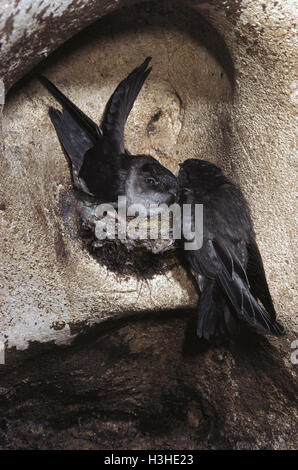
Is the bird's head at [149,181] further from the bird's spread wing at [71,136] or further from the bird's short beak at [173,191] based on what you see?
the bird's spread wing at [71,136]

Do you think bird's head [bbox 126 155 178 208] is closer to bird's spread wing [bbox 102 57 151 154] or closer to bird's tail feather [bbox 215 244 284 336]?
bird's spread wing [bbox 102 57 151 154]

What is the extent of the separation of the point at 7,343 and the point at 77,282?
0.24 m

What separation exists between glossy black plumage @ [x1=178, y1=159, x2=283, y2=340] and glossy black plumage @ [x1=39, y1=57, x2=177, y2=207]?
102mm

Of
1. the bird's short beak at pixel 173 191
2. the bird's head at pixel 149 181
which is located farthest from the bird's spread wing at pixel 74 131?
the bird's short beak at pixel 173 191

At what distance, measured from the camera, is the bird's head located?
1340 mm

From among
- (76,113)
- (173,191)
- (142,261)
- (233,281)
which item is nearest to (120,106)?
(76,113)

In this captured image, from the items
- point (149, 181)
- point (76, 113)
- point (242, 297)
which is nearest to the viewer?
point (242, 297)

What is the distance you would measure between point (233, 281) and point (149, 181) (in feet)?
1.27

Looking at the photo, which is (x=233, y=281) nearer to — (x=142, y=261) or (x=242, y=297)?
(x=242, y=297)

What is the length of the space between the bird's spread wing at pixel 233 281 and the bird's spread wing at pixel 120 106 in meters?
0.38

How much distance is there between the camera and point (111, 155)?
1.29 metres

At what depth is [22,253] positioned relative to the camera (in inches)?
44.1

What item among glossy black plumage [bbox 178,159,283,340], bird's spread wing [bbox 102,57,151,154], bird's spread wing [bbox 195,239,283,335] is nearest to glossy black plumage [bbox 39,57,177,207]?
bird's spread wing [bbox 102,57,151,154]

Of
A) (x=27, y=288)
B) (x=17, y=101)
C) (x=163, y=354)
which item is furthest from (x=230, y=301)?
(x=17, y=101)
